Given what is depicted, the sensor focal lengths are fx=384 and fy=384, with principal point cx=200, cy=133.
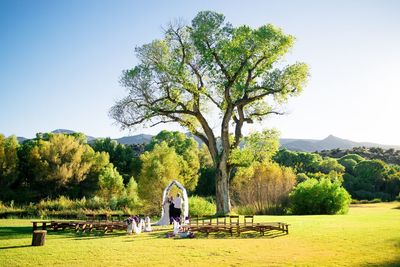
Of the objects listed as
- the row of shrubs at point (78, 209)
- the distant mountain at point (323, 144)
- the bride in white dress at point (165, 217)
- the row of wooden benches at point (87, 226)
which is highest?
the distant mountain at point (323, 144)

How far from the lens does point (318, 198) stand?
3416 centimetres

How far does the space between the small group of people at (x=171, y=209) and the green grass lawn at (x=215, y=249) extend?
508 centimetres

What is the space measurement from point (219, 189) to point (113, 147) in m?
44.3

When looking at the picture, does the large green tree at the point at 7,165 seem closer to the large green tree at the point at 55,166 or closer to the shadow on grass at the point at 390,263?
the large green tree at the point at 55,166

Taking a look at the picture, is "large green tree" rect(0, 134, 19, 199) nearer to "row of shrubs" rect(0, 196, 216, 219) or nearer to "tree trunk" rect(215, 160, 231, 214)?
"row of shrubs" rect(0, 196, 216, 219)

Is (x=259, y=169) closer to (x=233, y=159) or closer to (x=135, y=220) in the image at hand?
(x=233, y=159)

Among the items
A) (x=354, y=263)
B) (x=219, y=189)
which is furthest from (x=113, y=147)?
(x=354, y=263)

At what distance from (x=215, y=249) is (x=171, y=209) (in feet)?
33.2

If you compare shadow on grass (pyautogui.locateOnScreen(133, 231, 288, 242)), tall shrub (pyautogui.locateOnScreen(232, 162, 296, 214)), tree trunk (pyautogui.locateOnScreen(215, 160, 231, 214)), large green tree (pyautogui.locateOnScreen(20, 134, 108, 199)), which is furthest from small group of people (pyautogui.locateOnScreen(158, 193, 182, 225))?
large green tree (pyautogui.locateOnScreen(20, 134, 108, 199))

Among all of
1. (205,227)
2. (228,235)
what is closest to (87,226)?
(205,227)

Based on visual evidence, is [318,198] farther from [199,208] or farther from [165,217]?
[165,217]

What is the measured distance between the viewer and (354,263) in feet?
36.7

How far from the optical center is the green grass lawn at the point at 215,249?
11.7 meters

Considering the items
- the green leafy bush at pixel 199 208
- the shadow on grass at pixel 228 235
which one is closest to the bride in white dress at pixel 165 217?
the shadow on grass at pixel 228 235
